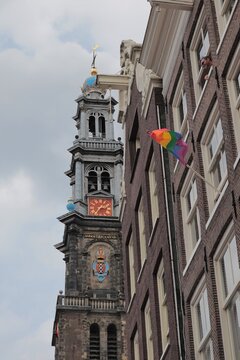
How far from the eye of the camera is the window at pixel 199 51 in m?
19.2

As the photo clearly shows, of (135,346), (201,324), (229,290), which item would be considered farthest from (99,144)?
(229,290)

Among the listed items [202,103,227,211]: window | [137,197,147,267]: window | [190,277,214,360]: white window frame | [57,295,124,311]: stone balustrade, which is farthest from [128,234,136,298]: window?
[57,295,124,311]: stone balustrade

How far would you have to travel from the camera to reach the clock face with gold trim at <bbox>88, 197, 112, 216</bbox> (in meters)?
79.9

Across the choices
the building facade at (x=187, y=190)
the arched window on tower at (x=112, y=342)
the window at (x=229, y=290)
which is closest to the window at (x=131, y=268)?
the building facade at (x=187, y=190)

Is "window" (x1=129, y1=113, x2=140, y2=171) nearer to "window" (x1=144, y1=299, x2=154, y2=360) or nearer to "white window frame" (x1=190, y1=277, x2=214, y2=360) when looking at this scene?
"window" (x1=144, y1=299, x2=154, y2=360)

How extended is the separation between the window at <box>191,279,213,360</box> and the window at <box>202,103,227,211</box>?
1828 mm

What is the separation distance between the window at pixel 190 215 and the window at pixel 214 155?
98cm

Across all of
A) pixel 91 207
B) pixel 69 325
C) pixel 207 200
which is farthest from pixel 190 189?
pixel 91 207

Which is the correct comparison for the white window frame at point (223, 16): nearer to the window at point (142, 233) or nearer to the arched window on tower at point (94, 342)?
the window at point (142, 233)

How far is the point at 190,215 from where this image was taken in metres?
19.5

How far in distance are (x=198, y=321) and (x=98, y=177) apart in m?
64.6

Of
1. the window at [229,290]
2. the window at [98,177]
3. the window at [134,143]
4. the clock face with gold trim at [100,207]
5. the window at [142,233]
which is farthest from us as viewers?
the window at [98,177]

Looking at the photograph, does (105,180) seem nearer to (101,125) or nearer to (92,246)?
(101,125)

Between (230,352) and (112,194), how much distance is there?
65.0m
